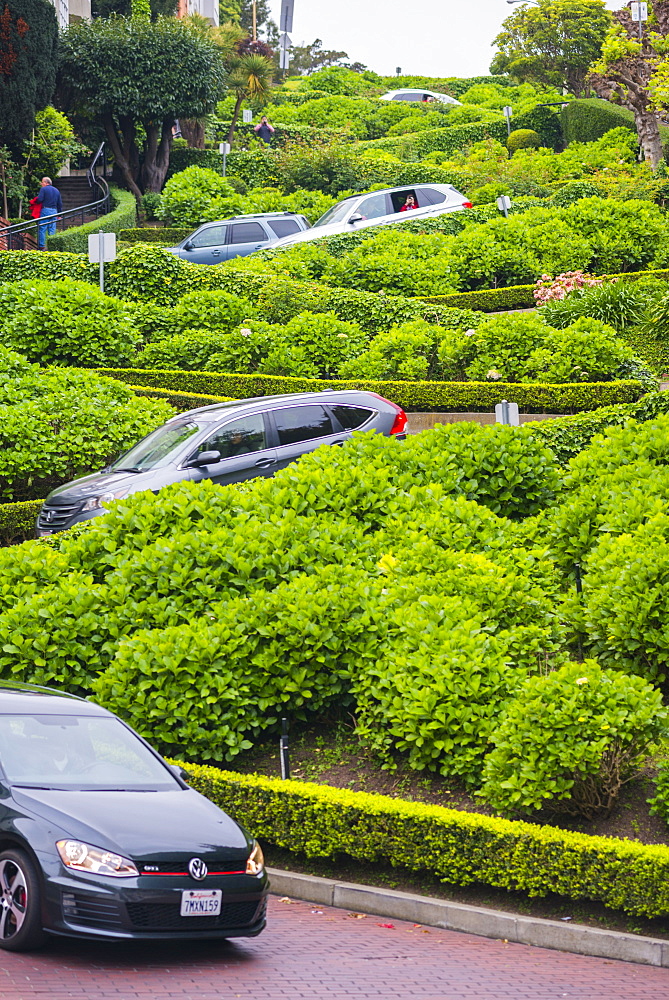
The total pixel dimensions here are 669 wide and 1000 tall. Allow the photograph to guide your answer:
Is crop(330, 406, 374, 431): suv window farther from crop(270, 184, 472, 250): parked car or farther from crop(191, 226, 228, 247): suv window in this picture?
crop(191, 226, 228, 247): suv window

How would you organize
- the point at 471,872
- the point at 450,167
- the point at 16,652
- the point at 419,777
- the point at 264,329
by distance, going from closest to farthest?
the point at 471,872 < the point at 419,777 < the point at 16,652 < the point at 264,329 < the point at 450,167

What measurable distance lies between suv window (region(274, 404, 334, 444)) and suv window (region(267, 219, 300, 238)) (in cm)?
1613

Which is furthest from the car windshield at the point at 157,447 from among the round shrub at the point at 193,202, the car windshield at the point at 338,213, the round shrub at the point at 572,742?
the round shrub at the point at 193,202

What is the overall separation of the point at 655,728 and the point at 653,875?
3.90 ft

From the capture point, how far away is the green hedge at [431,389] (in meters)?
18.2

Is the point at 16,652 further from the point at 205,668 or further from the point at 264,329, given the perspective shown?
the point at 264,329

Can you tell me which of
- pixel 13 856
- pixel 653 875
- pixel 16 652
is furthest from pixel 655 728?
pixel 16 652

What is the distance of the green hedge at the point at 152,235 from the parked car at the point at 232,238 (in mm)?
4674

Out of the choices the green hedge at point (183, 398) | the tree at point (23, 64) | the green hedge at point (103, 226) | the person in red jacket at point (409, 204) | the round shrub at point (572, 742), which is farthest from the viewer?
the tree at point (23, 64)

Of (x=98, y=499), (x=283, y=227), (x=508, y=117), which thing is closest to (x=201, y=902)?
(x=98, y=499)

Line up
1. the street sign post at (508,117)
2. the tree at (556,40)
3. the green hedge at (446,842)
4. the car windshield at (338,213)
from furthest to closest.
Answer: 1. the tree at (556,40)
2. the street sign post at (508,117)
3. the car windshield at (338,213)
4. the green hedge at (446,842)

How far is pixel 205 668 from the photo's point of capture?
946 centimetres

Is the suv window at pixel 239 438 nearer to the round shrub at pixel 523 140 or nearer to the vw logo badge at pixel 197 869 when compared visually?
the vw logo badge at pixel 197 869

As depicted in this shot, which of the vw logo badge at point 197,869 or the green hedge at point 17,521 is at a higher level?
the green hedge at point 17,521
